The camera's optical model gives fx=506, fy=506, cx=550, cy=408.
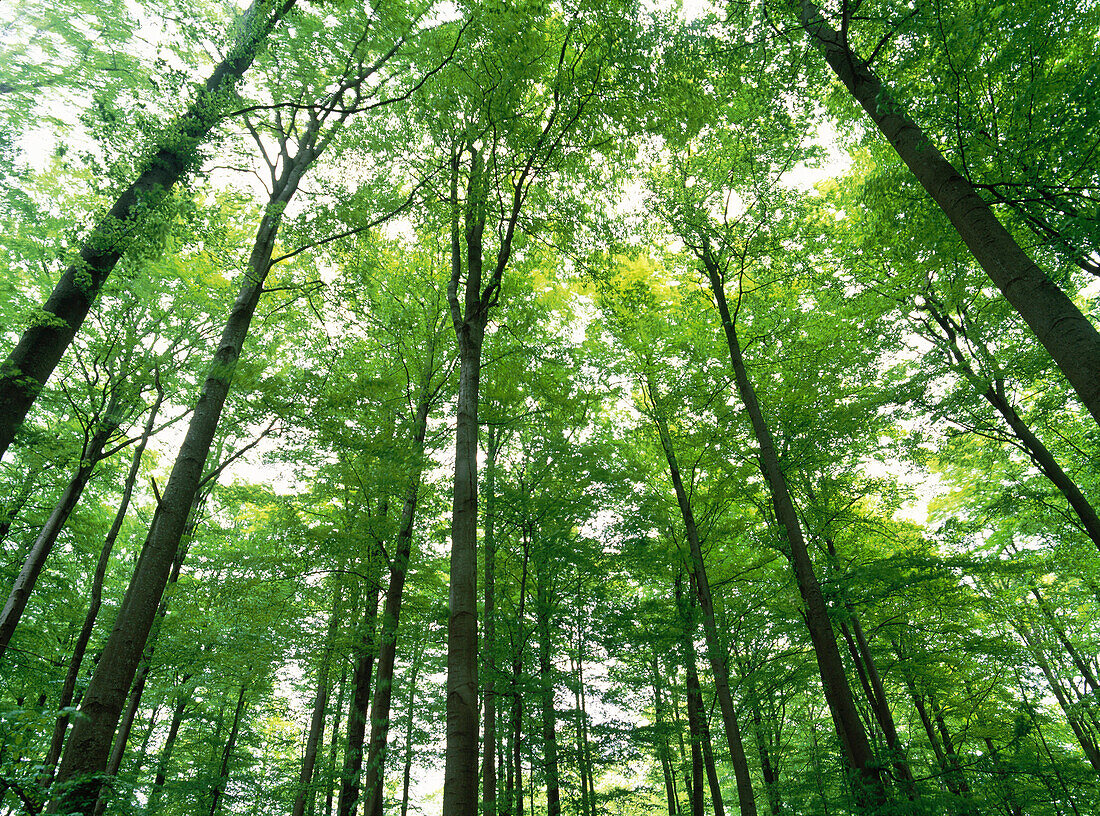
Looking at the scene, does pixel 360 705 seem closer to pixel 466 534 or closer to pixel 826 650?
pixel 466 534

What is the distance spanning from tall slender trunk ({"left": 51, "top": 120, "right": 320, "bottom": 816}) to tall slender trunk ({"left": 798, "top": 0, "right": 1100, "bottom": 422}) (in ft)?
23.3

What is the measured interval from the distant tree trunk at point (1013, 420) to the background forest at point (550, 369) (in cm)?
10

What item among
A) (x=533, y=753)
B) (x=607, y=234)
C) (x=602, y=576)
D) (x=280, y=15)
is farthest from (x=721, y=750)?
(x=280, y=15)

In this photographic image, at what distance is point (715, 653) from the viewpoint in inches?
328

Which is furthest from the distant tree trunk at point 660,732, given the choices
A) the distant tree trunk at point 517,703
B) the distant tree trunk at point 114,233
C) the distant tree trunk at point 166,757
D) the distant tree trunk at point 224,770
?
the distant tree trunk at point 166,757

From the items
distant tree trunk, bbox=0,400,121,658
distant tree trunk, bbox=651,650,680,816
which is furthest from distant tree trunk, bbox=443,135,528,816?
distant tree trunk, bbox=651,650,680,816

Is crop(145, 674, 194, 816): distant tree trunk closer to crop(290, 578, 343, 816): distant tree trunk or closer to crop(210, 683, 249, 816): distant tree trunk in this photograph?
crop(210, 683, 249, 816): distant tree trunk

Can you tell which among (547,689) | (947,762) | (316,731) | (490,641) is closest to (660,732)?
(547,689)

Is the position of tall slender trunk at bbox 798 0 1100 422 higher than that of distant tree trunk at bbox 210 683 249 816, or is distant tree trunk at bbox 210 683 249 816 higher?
tall slender trunk at bbox 798 0 1100 422

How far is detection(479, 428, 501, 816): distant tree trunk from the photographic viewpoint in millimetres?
7965

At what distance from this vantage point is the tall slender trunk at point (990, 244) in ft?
10.9

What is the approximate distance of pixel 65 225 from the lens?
949 cm

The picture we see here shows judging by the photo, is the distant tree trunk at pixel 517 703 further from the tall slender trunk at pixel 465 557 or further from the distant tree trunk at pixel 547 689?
the tall slender trunk at pixel 465 557

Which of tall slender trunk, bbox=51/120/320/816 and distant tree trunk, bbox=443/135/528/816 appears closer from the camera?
tall slender trunk, bbox=51/120/320/816
